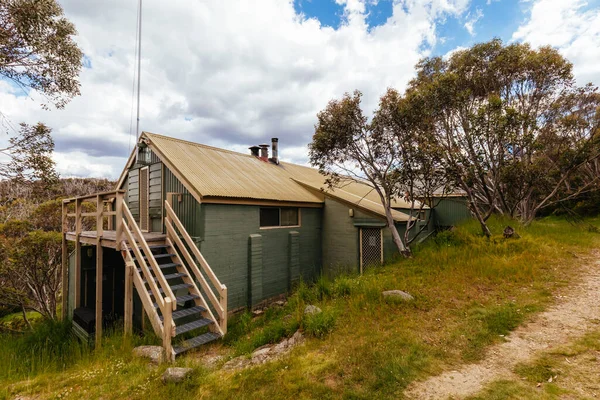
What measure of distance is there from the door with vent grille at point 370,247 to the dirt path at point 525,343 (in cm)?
561

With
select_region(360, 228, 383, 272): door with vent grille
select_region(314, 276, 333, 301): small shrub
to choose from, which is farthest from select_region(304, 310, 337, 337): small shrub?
select_region(360, 228, 383, 272): door with vent grille

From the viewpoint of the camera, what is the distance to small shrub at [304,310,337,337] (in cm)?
555

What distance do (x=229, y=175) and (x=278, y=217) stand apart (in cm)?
250

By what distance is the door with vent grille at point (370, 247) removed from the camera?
11.4 m

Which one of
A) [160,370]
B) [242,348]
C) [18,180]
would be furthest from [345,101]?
[18,180]

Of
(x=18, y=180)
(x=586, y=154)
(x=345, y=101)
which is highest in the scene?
(x=345, y=101)

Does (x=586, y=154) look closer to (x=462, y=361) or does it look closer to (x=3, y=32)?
(x=462, y=361)

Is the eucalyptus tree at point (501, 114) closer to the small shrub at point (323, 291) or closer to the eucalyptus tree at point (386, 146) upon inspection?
the eucalyptus tree at point (386, 146)

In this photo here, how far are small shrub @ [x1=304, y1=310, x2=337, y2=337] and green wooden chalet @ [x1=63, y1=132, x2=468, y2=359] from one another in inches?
88.1

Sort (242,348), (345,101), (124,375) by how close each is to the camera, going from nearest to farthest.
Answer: (124,375)
(242,348)
(345,101)

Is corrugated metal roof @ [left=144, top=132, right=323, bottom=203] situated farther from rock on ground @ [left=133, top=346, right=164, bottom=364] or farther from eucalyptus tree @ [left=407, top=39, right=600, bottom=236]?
eucalyptus tree @ [left=407, top=39, right=600, bottom=236]

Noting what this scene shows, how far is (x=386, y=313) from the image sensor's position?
240 inches

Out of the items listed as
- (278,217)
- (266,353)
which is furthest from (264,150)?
(266,353)

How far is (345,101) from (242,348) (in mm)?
8601
